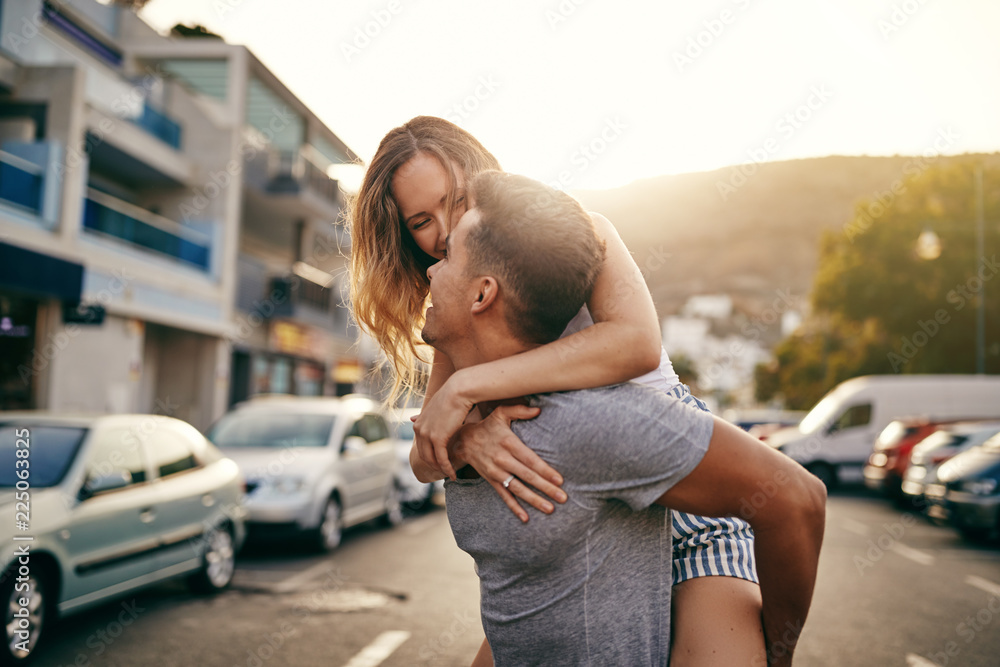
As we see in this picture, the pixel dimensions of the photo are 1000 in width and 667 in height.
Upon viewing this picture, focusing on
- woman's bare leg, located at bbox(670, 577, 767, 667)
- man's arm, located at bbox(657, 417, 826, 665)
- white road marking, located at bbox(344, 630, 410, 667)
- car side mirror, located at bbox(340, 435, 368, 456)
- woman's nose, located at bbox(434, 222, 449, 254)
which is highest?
woman's nose, located at bbox(434, 222, 449, 254)

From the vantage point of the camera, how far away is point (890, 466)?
731 inches

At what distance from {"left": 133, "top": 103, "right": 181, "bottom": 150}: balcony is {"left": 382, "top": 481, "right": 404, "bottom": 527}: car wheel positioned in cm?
1173

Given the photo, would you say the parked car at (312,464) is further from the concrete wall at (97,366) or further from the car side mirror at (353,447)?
the concrete wall at (97,366)

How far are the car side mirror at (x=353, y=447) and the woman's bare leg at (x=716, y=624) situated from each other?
30.7 feet

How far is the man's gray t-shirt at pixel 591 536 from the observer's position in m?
1.46

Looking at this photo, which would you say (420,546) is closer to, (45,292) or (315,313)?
(45,292)

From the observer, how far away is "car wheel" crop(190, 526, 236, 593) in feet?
24.7

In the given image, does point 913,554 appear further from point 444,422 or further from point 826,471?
point 826,471

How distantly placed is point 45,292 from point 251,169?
37.8 ft

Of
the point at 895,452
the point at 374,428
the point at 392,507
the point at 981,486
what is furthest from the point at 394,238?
the point at 895,452

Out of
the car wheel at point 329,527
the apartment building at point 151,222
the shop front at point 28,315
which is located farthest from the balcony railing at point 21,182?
the car wheel at point 329,527

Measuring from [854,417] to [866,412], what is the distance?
0.38 metres

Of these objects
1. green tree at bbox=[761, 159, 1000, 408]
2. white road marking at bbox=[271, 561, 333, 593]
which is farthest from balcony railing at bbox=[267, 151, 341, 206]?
green tree at bbox=[761, 159, 1000, 408]

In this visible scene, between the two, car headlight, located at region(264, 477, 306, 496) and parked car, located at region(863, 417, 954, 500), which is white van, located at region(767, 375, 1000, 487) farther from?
car headlight, located at region(264, 477, 306, 496)
